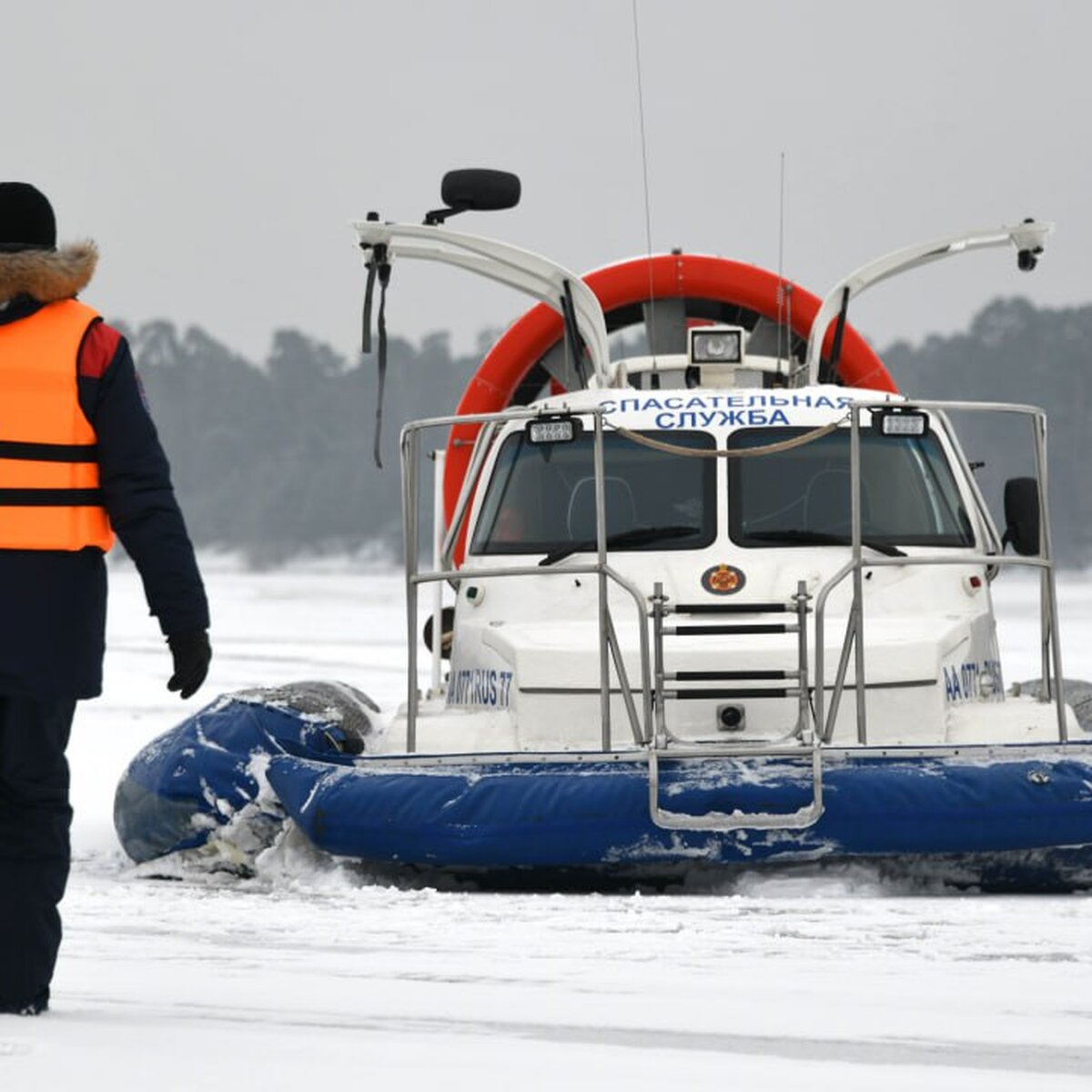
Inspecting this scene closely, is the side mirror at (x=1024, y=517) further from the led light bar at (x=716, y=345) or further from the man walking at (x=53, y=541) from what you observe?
the man walking at (x=53, y=541)

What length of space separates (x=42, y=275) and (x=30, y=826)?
1.04 meters

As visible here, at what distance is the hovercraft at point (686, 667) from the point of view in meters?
6.20

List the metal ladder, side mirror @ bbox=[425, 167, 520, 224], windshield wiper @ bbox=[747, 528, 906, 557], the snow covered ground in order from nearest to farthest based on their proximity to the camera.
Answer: the snow covered ground < the metal ladder < windshield wiper @ bbox=[747, 528, 906, 557] < side mirror @ bbox=[425, 167, 520, 224]

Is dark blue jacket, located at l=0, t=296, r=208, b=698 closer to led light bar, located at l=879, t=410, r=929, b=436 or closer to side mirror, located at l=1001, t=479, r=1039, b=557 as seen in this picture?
led light bar, located at l=879, t=410, r=929, b=436

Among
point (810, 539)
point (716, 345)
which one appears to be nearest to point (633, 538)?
point (810, 539)

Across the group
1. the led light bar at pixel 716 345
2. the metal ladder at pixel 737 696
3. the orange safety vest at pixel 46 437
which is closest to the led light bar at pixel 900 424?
the metal ladder at pixel 737 696

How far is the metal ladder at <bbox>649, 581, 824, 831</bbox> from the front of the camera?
613cm

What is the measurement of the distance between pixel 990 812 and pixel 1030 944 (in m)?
1.06

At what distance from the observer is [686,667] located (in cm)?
684

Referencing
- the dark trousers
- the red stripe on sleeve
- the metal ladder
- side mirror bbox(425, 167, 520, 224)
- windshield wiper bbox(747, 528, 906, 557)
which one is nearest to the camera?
the dark trousers

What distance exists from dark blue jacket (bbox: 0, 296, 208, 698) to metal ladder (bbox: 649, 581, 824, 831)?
7.46ft

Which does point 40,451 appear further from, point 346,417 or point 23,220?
point 346,417

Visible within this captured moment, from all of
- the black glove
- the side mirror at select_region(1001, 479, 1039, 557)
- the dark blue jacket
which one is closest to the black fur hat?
the dark blue jacket

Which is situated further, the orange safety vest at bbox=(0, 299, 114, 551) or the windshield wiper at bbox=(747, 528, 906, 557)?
the windshield wiper at bbox=(747, 528, 906, 557)
